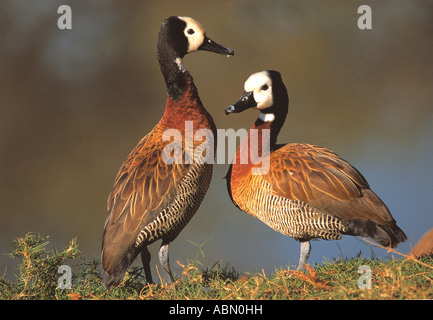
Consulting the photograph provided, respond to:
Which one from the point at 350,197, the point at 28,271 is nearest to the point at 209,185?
the point at 350,197

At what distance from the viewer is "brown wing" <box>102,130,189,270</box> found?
140 inches

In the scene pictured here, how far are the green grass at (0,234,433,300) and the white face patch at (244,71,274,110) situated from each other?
→ 1427 mm

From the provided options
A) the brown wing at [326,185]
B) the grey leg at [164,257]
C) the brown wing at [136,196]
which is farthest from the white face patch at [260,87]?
the grey leg at [164,257]

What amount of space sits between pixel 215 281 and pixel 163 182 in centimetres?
79

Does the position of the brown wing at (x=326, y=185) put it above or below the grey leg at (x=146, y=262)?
above

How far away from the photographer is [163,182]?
3.69m

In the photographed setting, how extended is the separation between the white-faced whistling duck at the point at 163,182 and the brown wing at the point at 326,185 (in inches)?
23.5

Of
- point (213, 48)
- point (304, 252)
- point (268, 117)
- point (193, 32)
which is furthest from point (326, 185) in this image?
point (193, 32)

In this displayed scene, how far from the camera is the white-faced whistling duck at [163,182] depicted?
141 inches

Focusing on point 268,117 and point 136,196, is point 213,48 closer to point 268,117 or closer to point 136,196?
point 268,117

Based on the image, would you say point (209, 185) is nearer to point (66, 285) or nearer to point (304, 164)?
point (304, 164)

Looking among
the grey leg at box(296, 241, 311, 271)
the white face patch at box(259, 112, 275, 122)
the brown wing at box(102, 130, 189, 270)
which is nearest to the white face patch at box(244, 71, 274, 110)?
the white face patch at box(259, 112, 275, 122)

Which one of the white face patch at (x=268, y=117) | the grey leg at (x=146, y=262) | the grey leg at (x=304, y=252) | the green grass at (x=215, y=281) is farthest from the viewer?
the white face patch at (x=268, y=117)
